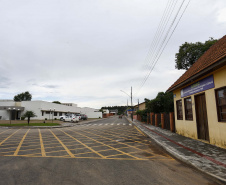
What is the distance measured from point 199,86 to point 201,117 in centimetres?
184

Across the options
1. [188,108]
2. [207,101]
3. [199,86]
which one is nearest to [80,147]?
[207,101]

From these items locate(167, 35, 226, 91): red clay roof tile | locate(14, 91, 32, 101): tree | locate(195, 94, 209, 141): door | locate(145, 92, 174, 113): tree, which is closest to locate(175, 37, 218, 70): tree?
locate(145, 92, 174, 113): tree

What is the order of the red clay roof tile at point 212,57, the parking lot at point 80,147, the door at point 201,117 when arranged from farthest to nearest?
1. the door at point 201,117
2. the red clay roof tile at point 212,57
3. the parking lot at point 80,147

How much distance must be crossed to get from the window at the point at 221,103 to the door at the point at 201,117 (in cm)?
133

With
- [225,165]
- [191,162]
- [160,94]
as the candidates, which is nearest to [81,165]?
[191,162]

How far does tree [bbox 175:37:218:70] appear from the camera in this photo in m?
22.8

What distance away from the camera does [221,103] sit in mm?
7383

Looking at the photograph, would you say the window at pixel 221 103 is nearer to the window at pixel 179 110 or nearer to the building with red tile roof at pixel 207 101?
the building with red tile roof at pixel 207 101

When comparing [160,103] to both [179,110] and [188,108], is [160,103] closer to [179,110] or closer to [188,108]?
[179,110]

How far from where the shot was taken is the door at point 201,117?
883 centimetres

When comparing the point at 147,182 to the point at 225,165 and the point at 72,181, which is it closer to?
the point at 72,181

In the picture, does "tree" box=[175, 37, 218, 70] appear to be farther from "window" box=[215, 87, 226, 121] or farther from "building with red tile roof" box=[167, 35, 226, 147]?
"window" box=[215, 87, 226, 121]

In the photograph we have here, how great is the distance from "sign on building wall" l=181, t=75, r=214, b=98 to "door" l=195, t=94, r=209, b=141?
1.48ft

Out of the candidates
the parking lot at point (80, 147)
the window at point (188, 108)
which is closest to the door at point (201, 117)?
the window at point (188, 108)
